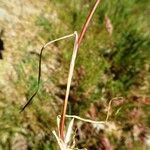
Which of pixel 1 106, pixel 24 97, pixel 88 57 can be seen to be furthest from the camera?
pixel 88 57

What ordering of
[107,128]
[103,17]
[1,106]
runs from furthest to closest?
[103,17]
[107,128]
[1,106]

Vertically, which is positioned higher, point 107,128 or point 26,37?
point 26,37

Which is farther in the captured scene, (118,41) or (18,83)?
(118,41)

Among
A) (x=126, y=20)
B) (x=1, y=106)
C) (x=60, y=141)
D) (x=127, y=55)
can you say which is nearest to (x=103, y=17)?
(x=126, y=20)

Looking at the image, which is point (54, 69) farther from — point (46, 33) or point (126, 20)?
point (126, 20)

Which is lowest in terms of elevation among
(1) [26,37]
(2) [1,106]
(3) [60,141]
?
(3) [60,141]

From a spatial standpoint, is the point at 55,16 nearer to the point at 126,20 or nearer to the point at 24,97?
the point at 126,20

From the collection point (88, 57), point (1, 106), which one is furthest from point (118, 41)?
point (1, 106)
